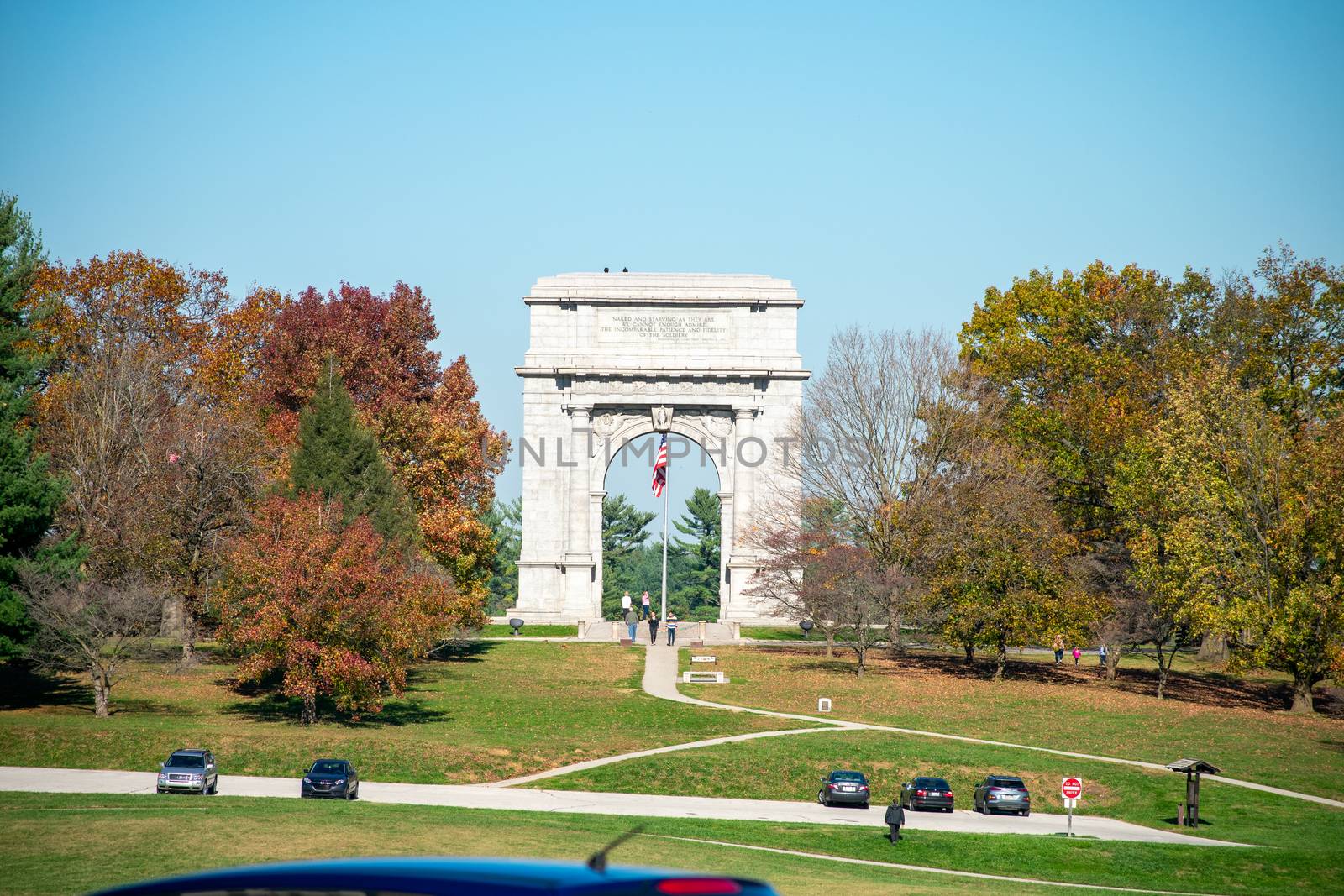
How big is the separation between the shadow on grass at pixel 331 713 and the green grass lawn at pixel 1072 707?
11.0 m

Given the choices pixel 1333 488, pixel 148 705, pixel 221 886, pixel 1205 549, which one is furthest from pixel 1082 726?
pixel 221 886

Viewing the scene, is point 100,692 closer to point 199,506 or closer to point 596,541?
point 199,506

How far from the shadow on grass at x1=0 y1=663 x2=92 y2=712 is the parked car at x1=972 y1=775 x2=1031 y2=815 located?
28.0 m

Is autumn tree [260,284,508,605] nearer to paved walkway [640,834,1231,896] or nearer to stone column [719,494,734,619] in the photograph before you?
stone column [719,494,734,619]

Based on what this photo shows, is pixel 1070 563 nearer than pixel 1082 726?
No

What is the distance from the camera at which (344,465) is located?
171ft

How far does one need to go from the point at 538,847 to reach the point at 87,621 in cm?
2365

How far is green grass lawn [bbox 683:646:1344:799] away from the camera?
43.6 meters

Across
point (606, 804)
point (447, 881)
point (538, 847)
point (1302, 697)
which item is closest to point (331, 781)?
point (606, 804)

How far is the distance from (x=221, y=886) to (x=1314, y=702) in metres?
54.7

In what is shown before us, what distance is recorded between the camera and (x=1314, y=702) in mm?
53469

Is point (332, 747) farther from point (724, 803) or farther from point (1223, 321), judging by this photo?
point (1223, 321)

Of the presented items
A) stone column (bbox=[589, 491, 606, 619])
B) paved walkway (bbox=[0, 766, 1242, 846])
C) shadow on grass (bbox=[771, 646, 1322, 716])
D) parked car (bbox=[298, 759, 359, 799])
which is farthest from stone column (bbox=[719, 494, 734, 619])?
parked car (bbox=[298, 759, 359, 799])

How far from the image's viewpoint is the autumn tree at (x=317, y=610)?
1672 inches
